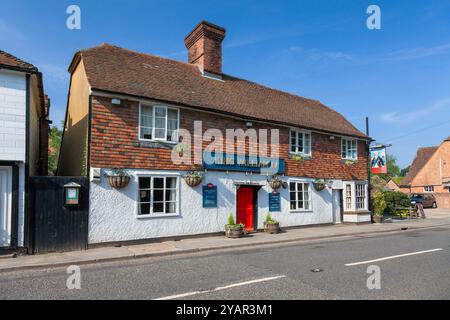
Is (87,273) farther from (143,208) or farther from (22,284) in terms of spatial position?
(143,208)

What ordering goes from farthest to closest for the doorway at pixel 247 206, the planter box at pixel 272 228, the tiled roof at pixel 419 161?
the tiled roof at pixel 419 161 → the doorway at pixel 247 206 → the planter box at pixel 272 228

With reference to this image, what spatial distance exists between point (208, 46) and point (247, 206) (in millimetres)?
8575

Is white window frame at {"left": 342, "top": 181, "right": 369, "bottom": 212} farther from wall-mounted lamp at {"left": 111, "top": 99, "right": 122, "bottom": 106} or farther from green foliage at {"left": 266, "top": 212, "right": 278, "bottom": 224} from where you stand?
wall-mounted lamp at {"left": 111, "top": 99, "right": 122, "bottom": 106}

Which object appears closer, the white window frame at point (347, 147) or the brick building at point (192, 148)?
the brick building at point (192, 148)

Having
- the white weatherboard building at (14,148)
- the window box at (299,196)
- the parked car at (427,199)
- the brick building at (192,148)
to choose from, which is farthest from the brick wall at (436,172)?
the white weatherboard building at (14,148)

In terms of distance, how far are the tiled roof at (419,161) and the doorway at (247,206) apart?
42.7m

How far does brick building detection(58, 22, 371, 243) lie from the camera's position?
460 inches

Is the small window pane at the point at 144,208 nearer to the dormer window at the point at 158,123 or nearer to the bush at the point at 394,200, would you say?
the dormer window at the point at 158,123

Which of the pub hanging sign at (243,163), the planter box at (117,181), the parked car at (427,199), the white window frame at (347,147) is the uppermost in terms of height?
the white window frame at (347,147)

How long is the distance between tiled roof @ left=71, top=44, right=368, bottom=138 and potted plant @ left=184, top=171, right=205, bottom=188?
8.66 feet

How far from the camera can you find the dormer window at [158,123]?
12.6m

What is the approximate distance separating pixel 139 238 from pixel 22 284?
5.10 m

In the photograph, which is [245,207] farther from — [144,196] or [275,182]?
[144,196]

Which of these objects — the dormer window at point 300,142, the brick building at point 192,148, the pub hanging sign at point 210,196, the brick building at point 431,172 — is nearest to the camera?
the brick building at point 192,148
